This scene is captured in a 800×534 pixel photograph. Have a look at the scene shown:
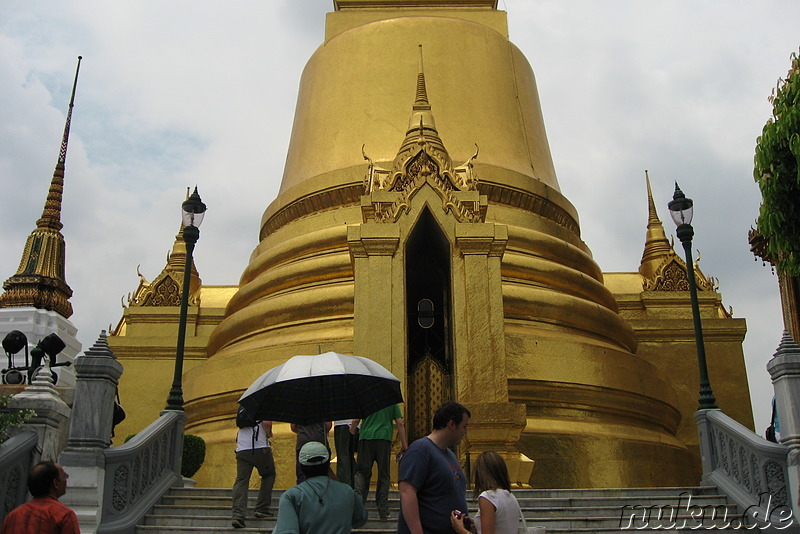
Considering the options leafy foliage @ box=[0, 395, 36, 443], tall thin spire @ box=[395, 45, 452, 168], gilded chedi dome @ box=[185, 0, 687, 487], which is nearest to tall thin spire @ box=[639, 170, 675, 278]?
gilded chedi dome @ box=[185, 0, 687, 487]

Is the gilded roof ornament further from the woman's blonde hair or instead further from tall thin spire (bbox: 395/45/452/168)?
the woman's blonde hair

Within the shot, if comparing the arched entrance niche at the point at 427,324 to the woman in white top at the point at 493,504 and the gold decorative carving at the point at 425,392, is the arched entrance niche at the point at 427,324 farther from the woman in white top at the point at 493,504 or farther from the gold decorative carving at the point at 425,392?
the woman in white top at the point at 493,504

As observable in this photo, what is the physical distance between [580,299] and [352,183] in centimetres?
485

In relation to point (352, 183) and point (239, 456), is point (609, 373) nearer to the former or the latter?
point (352, 183)

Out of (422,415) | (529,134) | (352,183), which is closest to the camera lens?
(422,415)

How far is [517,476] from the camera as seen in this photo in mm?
10469

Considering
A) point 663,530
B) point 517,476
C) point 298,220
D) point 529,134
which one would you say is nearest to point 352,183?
point 298,220

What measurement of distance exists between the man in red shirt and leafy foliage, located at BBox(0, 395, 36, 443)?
281 centimetres

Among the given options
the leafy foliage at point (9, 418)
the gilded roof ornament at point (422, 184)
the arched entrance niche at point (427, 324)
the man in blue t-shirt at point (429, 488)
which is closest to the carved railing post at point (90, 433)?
the leafy foliage at point (9, 418)

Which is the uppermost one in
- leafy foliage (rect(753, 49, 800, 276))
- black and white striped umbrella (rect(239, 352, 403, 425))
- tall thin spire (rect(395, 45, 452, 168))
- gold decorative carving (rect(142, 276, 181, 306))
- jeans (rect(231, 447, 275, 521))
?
tall thin spire (rect(395, 45, 452, 168))

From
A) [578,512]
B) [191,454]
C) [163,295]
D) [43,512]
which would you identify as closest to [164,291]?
[163,295]

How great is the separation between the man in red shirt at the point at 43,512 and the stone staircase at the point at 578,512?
318 centimetres

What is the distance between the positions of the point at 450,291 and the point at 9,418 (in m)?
6.34

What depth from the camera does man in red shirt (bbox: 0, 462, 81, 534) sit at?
14.8 feet
